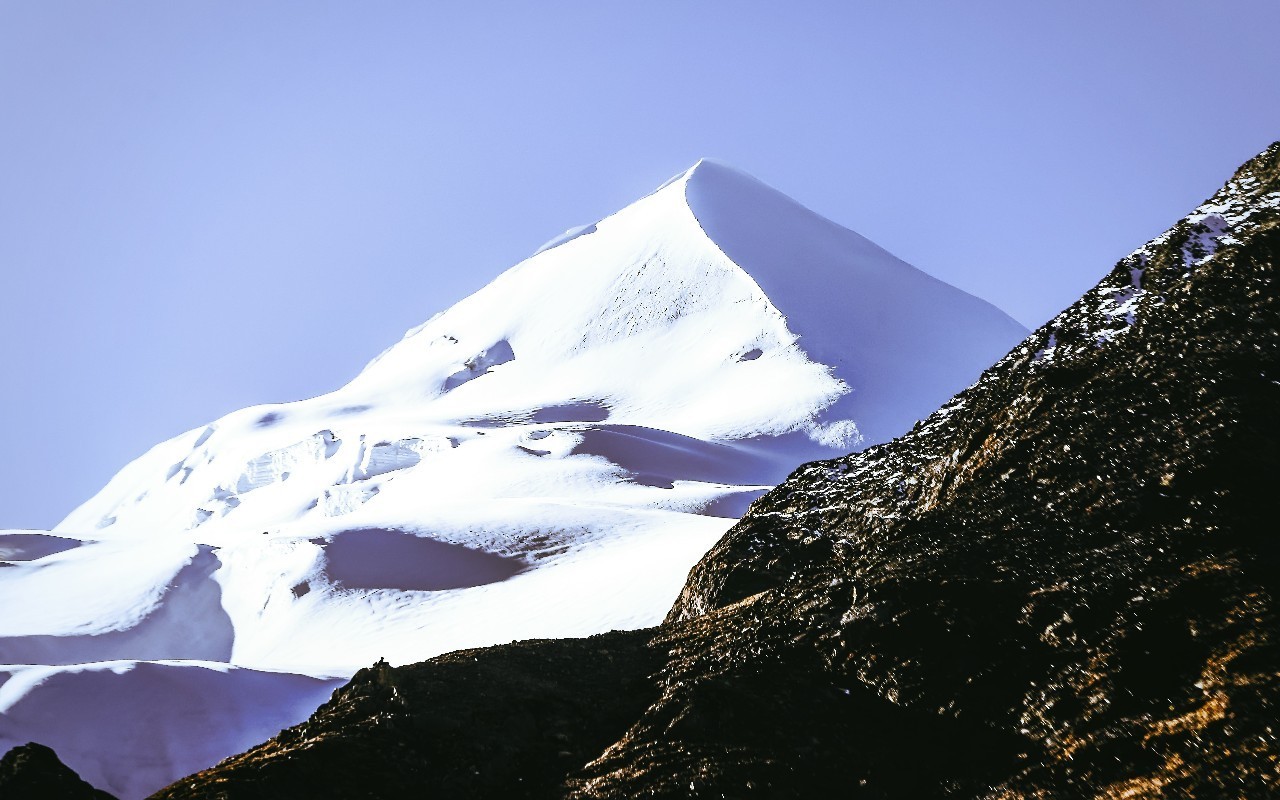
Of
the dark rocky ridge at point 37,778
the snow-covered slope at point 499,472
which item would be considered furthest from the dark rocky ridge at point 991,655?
the snow-covered slope at point 499,472

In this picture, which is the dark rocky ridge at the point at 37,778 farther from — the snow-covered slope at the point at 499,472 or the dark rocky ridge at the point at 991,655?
the snow-covered slope at the point at 499,472

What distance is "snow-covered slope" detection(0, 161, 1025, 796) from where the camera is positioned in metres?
34.6

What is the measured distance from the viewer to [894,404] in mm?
76188

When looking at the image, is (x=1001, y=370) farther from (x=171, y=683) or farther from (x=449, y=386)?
(x=449, y=386)

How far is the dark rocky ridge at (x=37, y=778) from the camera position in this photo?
4.93m

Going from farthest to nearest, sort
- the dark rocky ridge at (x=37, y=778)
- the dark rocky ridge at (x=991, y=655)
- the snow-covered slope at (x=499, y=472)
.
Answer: the snow-covered slope at (x=499, y=472), the dark rocky ridge at (x=991, y=655), the dark rocky ridge at (x=37, y=778)

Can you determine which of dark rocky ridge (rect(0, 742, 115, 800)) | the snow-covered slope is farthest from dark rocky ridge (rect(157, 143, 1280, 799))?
the snow-covered slope

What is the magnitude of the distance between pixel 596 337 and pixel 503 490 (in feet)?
120

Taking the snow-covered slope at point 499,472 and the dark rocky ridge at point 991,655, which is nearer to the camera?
the dark rocky ridge at point 991,655

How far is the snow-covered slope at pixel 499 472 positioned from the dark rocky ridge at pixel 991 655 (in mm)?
25246

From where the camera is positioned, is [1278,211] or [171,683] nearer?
[1278,211]

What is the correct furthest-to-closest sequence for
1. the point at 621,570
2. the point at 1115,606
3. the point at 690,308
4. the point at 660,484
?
1. the point at 690,308
2. the point at 660,484
3. the point at 621,570
4. the point at 1115,606

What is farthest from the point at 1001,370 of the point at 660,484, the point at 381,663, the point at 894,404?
the point at 894,404

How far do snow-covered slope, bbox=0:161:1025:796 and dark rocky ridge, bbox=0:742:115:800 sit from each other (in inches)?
998
